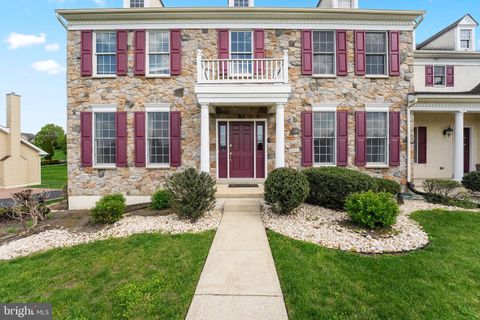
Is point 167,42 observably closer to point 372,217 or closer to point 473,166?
point 372,217

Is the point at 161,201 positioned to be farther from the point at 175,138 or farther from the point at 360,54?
the point at 360,54

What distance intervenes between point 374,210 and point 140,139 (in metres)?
7.93

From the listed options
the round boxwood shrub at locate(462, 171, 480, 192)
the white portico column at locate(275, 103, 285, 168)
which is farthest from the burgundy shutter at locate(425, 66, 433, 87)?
the white portico column at locate(275, 103, 285, 168)

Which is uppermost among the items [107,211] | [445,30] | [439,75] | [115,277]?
[445,30]

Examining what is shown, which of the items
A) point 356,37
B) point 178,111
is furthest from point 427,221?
point 178,111

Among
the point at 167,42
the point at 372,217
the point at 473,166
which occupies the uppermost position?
the point at 167,42

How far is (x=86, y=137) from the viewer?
884cm

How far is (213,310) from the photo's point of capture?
289cm

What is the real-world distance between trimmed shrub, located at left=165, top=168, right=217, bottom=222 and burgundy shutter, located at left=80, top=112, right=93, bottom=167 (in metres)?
4.72

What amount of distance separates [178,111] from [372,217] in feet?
23.3

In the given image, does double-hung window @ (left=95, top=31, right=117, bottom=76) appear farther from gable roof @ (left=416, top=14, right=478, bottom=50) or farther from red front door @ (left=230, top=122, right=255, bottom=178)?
gable roof @ (left=416, top=14, right=478, bottom=50)

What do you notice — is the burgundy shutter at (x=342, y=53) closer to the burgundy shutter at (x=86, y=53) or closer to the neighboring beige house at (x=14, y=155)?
the burgundy shutter at (x=86, y=53)

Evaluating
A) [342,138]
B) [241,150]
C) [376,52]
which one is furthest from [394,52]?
[241,150]

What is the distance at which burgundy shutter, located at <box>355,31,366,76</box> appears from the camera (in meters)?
8.97
